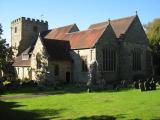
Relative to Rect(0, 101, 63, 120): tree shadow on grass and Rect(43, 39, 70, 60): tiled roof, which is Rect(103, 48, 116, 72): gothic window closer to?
Rect(43, 39, 70, 60): tiled roof

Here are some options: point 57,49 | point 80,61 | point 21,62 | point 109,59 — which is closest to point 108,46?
point 109,59

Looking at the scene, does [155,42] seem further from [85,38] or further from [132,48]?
[85,38]

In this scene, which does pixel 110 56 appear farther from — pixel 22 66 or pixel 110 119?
pixel 110 119

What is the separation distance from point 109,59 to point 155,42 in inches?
626

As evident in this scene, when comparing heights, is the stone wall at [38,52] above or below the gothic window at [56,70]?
above

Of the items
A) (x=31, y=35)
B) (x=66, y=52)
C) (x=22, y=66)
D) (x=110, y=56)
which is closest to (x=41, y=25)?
(x=31, y=35)

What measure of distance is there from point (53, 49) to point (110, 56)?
9.20 meters

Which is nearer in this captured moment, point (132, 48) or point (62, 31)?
point (132, 48)

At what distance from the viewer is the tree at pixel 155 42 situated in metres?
59.9

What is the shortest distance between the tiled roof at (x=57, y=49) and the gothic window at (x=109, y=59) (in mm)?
6250

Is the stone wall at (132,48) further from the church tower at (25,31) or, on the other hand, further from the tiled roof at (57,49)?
the church tower at (25,31)

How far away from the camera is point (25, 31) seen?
69.1 meters

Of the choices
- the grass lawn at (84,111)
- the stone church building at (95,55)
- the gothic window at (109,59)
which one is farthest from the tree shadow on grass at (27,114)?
the gothic window at (109,59)

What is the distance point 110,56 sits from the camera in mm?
50438
